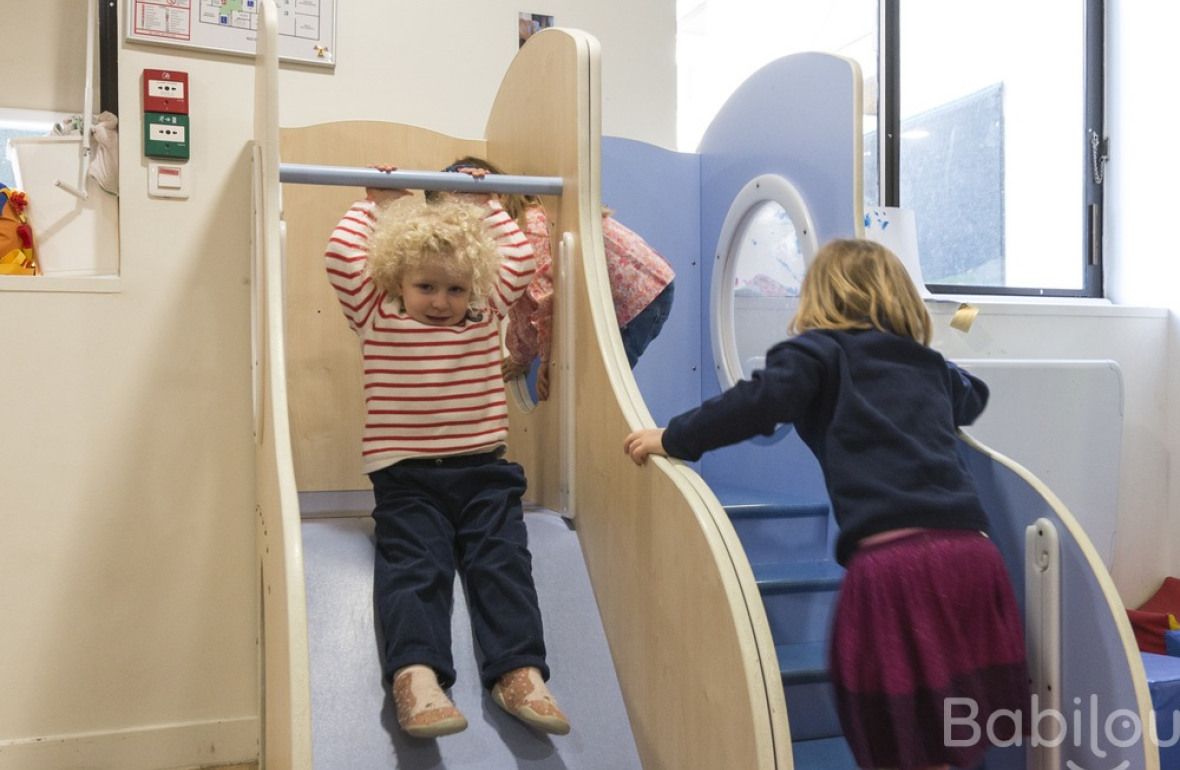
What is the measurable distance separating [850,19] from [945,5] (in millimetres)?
332

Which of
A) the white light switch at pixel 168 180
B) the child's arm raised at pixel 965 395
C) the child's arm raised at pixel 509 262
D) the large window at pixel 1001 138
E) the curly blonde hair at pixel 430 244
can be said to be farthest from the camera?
the large window at pixel 1001 138

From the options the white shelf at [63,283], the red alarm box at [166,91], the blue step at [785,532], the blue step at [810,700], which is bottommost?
the blue step at [810,700]

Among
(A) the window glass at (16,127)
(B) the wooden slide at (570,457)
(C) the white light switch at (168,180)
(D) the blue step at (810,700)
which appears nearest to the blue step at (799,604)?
(D) the blue step at (810,700)

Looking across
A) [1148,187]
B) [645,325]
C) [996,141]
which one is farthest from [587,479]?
[1148,187]

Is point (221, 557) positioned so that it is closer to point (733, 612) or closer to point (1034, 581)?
point (733, 612)

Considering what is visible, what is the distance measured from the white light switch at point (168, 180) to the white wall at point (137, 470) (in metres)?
0.02

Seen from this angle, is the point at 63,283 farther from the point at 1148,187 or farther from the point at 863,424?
the point at 1148,187

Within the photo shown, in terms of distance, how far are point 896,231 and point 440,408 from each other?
1.80 meters

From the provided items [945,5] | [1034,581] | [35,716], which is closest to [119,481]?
[35,716]

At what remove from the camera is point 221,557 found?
7.32 feet

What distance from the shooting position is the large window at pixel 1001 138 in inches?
133

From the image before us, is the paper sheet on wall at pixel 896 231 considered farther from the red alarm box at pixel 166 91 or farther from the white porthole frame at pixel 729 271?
the red alarm box at pixel 166 91

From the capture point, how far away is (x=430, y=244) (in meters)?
1.67

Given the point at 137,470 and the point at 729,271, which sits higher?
the point at 729,271
